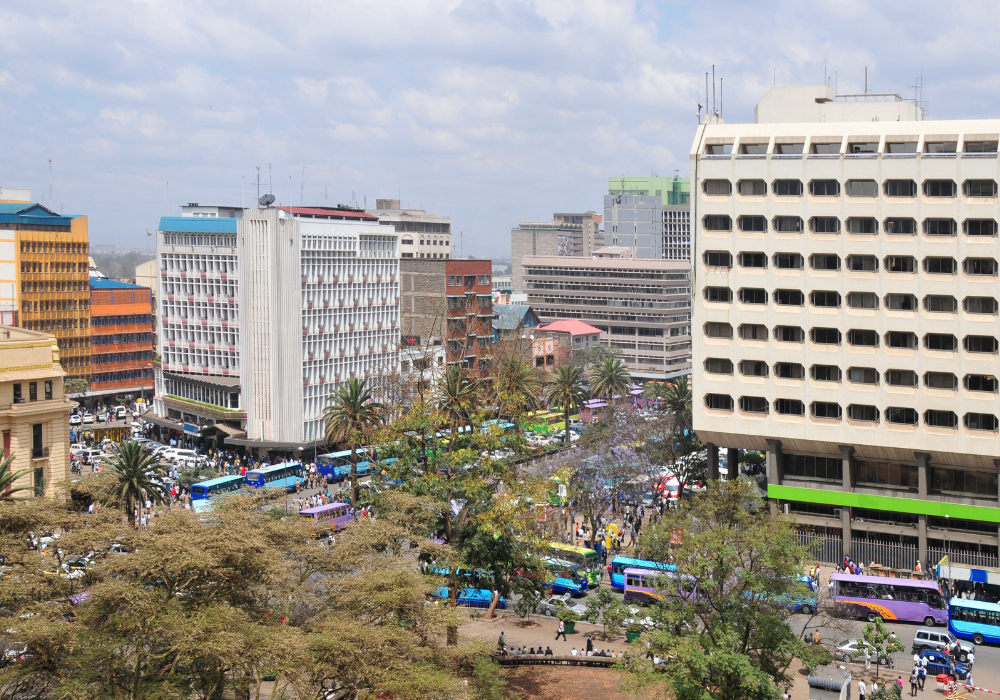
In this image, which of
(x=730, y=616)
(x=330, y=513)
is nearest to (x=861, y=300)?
(x=730, y=616)

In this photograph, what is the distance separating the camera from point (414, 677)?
112 ft

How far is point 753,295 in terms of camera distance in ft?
235

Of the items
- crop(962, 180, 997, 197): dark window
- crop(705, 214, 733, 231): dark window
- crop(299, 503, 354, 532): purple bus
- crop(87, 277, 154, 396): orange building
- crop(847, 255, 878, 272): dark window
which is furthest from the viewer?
crop(87, 277, 154, 396): orange building

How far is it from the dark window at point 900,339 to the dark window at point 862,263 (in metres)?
4.27

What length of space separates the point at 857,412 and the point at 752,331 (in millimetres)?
8584

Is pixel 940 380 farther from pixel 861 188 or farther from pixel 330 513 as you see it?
pixel 330 513

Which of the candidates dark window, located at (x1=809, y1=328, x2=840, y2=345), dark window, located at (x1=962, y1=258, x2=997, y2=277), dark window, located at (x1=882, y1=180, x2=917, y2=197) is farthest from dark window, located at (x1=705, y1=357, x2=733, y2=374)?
dark window, located at (x1=962, y1=258, x2=997, y2=277)

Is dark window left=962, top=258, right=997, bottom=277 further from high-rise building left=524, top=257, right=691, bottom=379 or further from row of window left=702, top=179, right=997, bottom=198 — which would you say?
high-rise building left=524, top=257, right=691, bottom=379

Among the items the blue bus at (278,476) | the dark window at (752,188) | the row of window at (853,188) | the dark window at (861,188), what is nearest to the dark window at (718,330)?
the row of window at (853,188)

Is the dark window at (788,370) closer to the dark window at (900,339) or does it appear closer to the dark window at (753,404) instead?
the dark window at (753,404)

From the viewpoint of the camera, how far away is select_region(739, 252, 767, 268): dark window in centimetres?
7125

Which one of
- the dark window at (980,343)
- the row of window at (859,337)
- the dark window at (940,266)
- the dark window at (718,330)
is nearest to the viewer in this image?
the dark window at (980,343)

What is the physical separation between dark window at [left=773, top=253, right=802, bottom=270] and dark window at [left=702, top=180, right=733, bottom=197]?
546 centimetres

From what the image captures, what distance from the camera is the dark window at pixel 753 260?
71.2 meters
